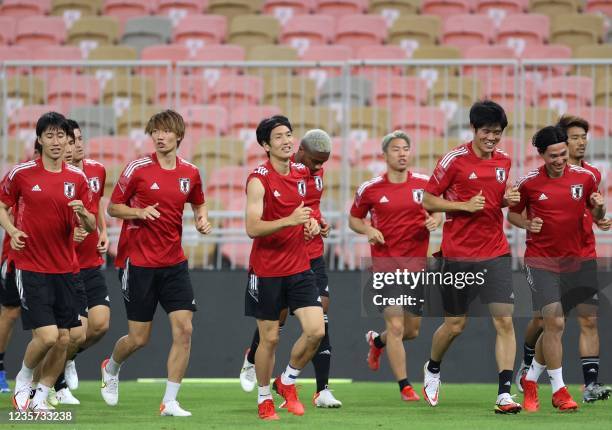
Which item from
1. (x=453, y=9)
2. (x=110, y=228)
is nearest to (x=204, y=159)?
(x=110, y=228)

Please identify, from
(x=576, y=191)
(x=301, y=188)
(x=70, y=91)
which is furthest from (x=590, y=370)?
(x=70, y=91)

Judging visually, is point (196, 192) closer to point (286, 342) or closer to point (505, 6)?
point (286, 342)

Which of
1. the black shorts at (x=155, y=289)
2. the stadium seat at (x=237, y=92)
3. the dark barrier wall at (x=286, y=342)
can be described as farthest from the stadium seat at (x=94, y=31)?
the black shorts at (x=155, y=289)

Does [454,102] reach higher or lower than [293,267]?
higher

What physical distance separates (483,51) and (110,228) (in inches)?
234

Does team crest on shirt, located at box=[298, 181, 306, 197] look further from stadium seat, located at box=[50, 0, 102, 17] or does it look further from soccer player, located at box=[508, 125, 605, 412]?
stadium seat, located at box=[50, 0, 102, 17]

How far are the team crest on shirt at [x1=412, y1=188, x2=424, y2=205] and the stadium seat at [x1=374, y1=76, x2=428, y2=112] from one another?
269 cm

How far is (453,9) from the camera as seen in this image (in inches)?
728

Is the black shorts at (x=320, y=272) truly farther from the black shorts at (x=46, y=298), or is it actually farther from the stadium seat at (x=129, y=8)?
the stadium seat at (x=129, y=8)

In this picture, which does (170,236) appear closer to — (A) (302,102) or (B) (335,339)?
(B) (335,339)

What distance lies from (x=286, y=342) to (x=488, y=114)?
435 cm

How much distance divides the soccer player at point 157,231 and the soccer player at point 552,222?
274cm

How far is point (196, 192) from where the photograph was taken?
33.6ft

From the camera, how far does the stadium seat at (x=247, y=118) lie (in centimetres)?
1426
